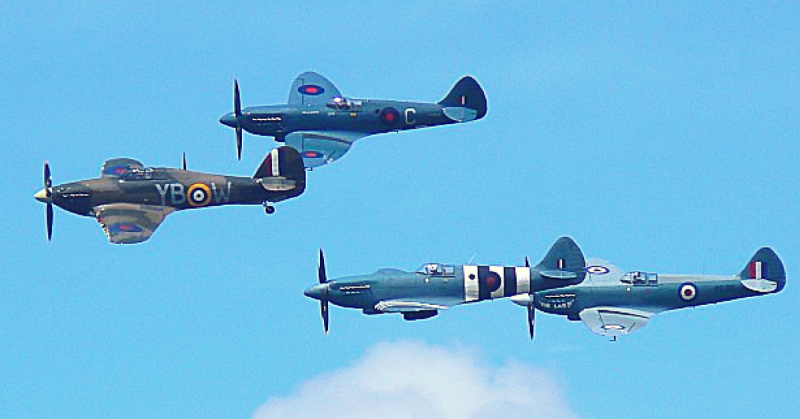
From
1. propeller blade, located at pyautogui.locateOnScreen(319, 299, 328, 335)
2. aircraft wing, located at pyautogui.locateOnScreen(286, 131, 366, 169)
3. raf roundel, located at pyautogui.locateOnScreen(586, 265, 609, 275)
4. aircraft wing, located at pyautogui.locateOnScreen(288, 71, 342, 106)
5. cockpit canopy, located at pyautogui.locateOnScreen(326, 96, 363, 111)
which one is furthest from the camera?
aircraft wing, located at pyautogui.locateOnScreen(288, 71, 342, 106)

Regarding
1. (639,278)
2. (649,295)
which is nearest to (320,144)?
(639,278)

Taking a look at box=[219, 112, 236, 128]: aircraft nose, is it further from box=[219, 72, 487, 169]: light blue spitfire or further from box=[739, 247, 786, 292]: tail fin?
box=[739, 247, 786, 292]: tail fin

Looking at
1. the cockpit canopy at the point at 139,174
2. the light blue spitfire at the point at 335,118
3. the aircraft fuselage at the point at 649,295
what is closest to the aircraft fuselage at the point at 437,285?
the aircraft fuselage at the point at 649,295

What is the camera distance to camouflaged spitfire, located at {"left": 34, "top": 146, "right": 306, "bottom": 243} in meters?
126

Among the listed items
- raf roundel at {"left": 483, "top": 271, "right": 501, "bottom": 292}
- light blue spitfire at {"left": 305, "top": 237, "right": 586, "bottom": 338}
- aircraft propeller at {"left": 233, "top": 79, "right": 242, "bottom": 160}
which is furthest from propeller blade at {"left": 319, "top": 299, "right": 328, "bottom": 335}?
aircraft propeller at {"left": 233, "top": 79, "right": 242, "bottom": 160}

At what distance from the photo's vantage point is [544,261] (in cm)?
12594

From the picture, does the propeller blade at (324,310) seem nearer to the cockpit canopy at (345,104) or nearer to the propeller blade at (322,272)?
the propeller blade at (322,272)

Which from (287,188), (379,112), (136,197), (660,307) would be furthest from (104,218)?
(660,307)

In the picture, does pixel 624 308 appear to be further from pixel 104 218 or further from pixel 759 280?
pixel 104 218

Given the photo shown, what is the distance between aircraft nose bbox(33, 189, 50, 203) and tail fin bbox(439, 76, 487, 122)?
94.0 feet

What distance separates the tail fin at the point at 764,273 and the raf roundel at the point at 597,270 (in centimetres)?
818

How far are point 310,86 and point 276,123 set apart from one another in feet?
18.2

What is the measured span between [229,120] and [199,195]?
42.1 feet

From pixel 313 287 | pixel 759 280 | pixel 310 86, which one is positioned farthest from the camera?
pixel 310 86
